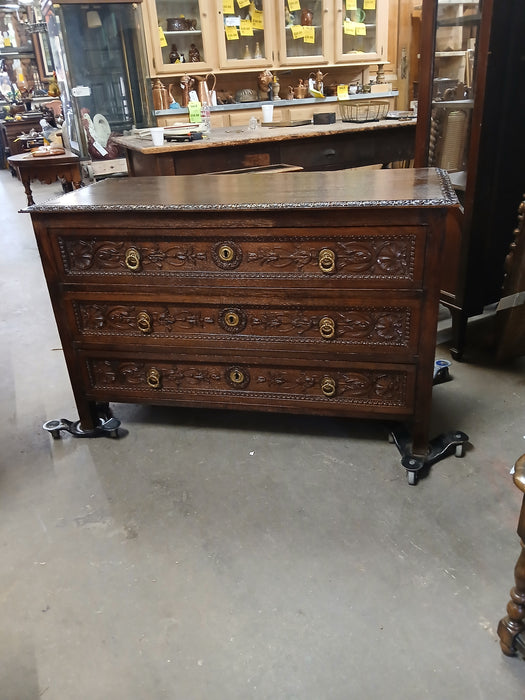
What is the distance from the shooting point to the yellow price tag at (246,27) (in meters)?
5.22

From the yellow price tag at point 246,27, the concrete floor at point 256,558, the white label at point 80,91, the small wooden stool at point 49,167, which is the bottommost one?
the concrete floor at point 256,558

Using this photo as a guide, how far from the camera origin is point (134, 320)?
1817 mm

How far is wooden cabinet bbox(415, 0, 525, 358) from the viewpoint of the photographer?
2.11m

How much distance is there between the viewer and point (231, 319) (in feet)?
5.72

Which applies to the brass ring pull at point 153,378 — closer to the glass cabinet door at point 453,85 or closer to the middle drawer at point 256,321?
the middle drawer at point 256,321

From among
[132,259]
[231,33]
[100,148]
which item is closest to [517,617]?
[132,259]

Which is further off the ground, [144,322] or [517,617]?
[144,322]

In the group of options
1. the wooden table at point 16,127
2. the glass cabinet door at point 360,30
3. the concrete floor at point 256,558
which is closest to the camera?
the concrete floor at point 256,558

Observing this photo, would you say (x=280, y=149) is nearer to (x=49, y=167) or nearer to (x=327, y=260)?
(x=327, y=260)

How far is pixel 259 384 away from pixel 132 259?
22.4 inches

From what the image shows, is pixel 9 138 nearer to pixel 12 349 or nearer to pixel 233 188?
pixel 12 349

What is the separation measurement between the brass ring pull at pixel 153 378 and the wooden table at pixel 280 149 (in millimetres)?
1540

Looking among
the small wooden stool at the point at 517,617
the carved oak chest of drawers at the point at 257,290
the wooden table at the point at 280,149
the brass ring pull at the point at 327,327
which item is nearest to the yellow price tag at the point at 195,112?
the wooden table at the point at 280,149

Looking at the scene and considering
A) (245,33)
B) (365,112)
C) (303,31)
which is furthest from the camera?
(303,31)
